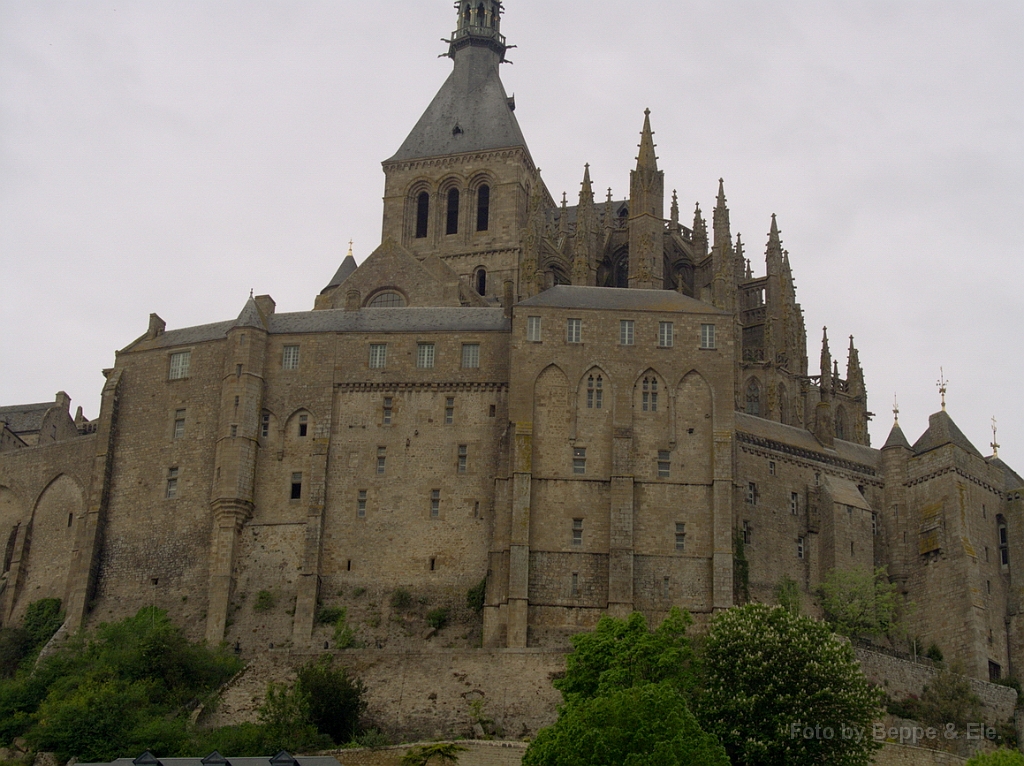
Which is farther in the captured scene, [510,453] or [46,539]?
[46,539]

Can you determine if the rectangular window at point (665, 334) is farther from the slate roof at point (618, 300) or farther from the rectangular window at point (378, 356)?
the rectangular window at point (378, 356)

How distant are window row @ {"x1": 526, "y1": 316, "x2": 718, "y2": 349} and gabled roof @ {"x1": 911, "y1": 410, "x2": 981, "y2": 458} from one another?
1391 centimetres

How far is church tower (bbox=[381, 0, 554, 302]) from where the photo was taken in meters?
102

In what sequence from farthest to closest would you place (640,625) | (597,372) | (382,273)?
(382,273), (597,372), (640,625)

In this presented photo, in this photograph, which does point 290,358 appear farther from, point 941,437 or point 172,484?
point 941,437

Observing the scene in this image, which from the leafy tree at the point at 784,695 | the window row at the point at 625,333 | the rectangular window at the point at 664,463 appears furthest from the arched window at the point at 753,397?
the leafy tree at the point at 784,695

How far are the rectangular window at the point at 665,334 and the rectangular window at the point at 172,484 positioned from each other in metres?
22.2

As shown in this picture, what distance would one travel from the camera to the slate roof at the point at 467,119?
106438 millimetres

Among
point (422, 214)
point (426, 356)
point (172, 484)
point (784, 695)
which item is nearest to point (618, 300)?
point (426, 356)

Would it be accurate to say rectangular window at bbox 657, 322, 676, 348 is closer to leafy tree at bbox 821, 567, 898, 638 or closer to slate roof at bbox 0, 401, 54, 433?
leafy tree at bbox 821, 567, 898, 638

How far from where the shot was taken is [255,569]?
77.1m

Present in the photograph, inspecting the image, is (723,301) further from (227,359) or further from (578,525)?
(227,359)

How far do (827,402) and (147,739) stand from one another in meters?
41.4

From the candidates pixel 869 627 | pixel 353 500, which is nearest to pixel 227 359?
pixel 353 500
